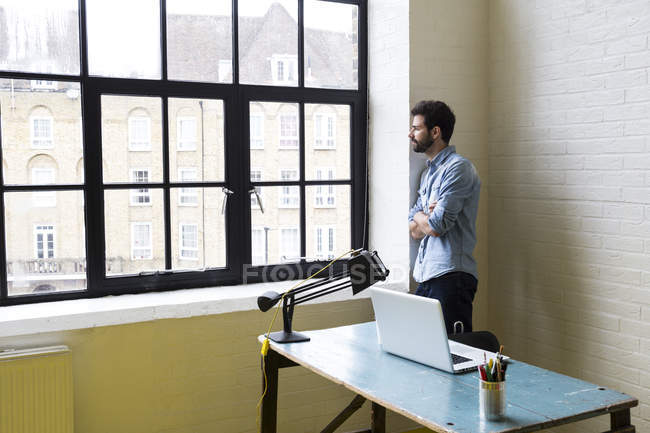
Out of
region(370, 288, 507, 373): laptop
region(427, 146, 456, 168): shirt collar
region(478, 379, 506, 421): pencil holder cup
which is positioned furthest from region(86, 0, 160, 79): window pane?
region(478, 379, 506, 421): pencil holder cup

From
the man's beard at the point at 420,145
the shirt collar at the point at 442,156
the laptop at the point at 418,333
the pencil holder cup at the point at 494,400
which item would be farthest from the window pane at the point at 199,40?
the pencil holder cup at the point at 494,400

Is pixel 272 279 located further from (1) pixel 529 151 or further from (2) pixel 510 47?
(2) pixel 510 47

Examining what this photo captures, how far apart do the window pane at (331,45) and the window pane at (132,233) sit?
1217mm

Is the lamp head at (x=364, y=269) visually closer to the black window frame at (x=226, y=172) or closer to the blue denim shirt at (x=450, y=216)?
the blue denim shirt at (x=450, y=216)

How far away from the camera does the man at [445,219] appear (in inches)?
138

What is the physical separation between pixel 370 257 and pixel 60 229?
1.68 metres

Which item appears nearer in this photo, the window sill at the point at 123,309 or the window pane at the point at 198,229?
the window sill at the point at 123,309

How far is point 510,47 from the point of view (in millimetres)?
4074

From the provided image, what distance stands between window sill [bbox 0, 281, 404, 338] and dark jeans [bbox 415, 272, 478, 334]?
0.69 m

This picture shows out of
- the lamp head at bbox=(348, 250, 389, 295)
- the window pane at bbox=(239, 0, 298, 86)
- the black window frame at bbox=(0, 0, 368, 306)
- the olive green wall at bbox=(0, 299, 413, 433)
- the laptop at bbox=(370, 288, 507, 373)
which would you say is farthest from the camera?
the window pane at bbox=(239, 0, 298, 86)

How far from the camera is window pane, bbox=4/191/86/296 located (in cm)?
345

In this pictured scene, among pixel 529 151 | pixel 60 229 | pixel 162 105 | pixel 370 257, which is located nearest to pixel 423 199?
pixel 529 151

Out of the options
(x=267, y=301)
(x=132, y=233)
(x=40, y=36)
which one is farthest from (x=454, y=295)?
(x=40, y=36)

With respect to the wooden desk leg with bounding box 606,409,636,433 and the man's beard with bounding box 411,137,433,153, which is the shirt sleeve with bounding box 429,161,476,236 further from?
the wooden desk leg with bounding box 606,409,636,433
